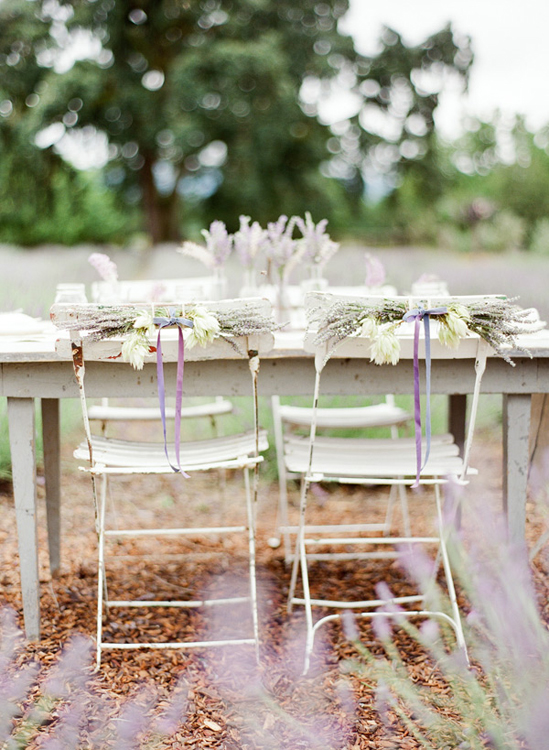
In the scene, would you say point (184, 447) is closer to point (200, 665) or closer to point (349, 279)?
point (200, 665)

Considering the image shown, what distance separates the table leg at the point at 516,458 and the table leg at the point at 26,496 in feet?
4.72

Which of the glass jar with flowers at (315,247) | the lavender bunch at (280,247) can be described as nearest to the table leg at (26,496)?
the lavender bunch at (280,247)

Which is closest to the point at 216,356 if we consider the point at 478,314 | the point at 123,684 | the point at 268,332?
the point at 268,332

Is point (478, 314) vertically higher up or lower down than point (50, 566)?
higher up

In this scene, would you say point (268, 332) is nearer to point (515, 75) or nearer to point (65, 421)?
point (65, 421)

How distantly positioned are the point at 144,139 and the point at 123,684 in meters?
13.4

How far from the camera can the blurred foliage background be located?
42.4ft

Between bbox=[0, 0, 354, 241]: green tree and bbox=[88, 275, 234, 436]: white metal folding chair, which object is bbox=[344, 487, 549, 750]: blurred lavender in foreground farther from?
bbox=[0, 0, 354, 241]: green tree

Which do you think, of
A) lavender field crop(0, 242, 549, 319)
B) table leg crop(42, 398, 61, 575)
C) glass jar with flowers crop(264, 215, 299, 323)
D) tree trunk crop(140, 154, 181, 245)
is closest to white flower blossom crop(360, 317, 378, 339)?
glass jar with flowers crop(264, 215, 299, 323)

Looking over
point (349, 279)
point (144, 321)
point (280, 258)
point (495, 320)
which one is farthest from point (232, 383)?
point (349, 279)

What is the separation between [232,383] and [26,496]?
0.71 meters

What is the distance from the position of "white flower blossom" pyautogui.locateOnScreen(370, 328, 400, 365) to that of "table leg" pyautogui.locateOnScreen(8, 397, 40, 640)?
1028 mm

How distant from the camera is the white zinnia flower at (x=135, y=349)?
1.83 m

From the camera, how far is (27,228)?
1784 cm
